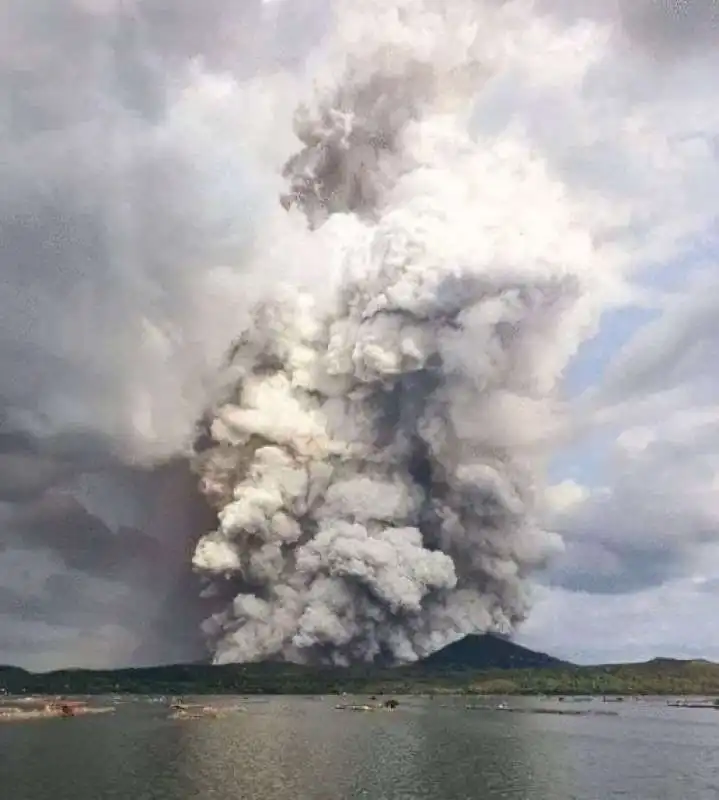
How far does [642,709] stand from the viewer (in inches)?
6781

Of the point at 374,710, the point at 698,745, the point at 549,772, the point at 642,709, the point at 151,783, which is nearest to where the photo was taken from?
the point at 151,783

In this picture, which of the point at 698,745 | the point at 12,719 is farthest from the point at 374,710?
the point at 698,745

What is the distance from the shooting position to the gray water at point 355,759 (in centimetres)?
6031

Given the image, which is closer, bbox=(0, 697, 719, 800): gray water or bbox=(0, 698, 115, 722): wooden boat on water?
bbox=(0, 697, 719, 800): gray water

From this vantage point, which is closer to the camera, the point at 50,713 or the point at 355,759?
the point at 355,759

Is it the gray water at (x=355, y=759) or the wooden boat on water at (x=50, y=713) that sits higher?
the wooden boat on water at (x=50, y=713)

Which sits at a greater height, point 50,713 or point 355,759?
point 50,713

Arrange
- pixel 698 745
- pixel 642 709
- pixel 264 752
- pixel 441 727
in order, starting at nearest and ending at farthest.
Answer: pixel 264 752 < pixel 698 745 < pixel 441 727 < pixel 642 709

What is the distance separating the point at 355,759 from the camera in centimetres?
7644

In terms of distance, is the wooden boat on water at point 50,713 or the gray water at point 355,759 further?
the wooden boat on water at point 50,713

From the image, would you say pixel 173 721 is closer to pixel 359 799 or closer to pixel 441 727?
pixel 441 727

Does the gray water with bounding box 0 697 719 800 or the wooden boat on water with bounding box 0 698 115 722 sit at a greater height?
the wooden boat on water with bounding box 0 698 115 722

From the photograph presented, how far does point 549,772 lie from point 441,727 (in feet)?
139

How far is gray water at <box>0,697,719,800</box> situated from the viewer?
60312 mm
